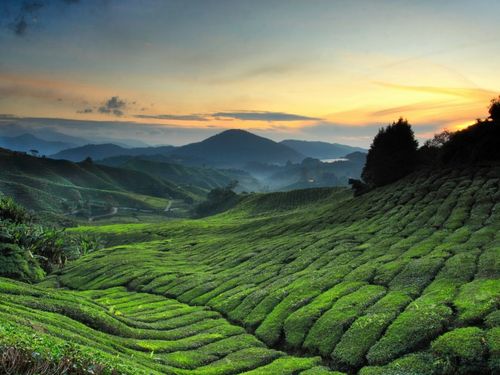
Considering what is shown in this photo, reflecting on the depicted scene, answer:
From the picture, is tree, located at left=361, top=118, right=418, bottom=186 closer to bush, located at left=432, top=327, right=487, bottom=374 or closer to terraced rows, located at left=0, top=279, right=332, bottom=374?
terraced rows, located at left=0, top=279, right=332, bottom=374

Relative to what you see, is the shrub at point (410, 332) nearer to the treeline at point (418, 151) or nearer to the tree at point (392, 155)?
the treeline at point (418, 151)

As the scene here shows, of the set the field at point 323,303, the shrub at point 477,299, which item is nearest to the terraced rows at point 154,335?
the field at point 323,303

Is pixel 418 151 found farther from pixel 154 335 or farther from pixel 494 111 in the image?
pixel 154 335

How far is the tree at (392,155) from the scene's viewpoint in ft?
328

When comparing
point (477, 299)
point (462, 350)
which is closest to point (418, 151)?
point (477, 299)

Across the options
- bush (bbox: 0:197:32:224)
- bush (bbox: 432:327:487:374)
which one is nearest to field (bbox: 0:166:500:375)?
bush (bbox: 432:327:487:374)

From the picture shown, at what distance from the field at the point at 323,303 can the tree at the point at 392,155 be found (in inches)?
863

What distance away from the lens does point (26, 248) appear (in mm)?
88812

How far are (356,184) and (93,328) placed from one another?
8888 centimetres

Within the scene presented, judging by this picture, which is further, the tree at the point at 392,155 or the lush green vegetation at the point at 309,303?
the tree at the point at 392,155

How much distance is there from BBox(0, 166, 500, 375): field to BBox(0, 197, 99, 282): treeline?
386 inches

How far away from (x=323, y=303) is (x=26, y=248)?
248ft

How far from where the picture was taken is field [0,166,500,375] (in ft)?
91.4

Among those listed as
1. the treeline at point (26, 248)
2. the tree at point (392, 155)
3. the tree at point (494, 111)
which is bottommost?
the treeline at point (26, 248)
